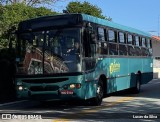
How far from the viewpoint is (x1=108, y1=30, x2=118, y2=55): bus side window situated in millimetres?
16453

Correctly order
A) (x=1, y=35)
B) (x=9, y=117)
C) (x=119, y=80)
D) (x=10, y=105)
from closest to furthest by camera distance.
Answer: (x=9, y=117) < (x=10, y=105) < (x=119, y=80) < (x=1, y=35)

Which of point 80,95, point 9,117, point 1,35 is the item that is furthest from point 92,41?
point 1,35

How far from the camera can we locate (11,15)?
21703 mm

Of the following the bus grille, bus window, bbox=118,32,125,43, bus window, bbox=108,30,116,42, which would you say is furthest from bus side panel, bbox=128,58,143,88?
the bus grille

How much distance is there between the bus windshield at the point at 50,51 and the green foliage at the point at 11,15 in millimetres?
5597

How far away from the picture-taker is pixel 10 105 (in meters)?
15.9

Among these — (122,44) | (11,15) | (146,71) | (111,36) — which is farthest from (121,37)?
(11,15)

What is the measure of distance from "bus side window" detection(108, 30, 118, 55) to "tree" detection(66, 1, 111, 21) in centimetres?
1789

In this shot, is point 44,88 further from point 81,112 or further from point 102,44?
point 102,44

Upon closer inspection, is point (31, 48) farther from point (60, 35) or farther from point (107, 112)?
point (107, 112)

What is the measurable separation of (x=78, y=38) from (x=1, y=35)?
8219mm

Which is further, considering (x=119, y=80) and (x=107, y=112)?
(x=119, y=80)

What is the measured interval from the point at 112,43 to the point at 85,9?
67.3 ft

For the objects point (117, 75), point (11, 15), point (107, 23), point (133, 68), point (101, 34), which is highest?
point (11, 15)
